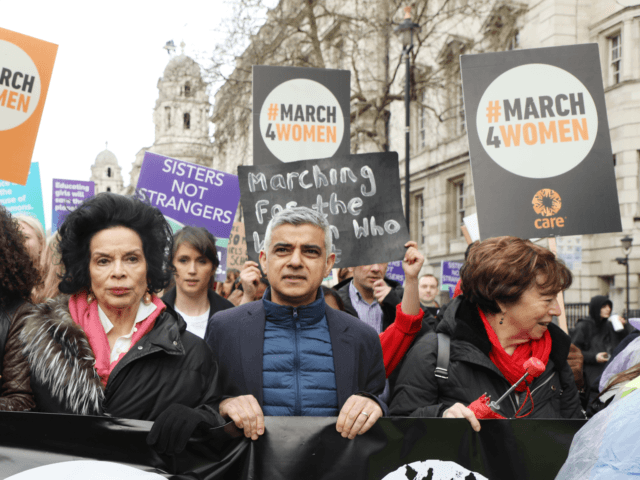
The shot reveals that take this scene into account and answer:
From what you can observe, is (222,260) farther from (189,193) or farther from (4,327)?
(4,327)

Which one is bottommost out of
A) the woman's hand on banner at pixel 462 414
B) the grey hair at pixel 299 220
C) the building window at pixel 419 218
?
the woman's hand on banner at pixel 462 414

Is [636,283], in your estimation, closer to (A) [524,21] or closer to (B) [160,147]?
(A) [524,21]

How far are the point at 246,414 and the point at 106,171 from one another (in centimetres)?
15653

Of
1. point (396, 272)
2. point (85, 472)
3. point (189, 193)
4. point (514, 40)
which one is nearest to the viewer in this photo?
point (85, 472)

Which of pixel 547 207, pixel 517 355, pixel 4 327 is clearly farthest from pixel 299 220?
pixel 547 207

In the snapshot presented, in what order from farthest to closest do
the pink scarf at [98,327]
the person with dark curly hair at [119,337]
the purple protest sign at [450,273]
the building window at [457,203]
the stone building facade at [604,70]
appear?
the building window at [457,203]
the stone building facade at [604,70]
the purple protest sign at [450,273]
the pink scarf at [98,327]
the person with dark curly hair at [119,337]

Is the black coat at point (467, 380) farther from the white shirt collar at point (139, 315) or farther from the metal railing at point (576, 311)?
the metal railing at point (576, 311)

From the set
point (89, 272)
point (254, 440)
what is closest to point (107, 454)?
point (254, 440)

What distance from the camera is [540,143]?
4.59 metres

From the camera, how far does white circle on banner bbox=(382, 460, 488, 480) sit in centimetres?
253

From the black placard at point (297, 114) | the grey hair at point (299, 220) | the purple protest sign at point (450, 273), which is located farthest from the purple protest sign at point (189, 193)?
the purple protest sign at point (450, 273)

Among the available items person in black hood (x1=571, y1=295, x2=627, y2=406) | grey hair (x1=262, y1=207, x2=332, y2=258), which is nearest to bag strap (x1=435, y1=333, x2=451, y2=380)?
grey hair (x1=262, y1=207, x2=332, y2=258)

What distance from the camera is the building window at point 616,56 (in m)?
19.0

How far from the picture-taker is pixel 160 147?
10025 cm
